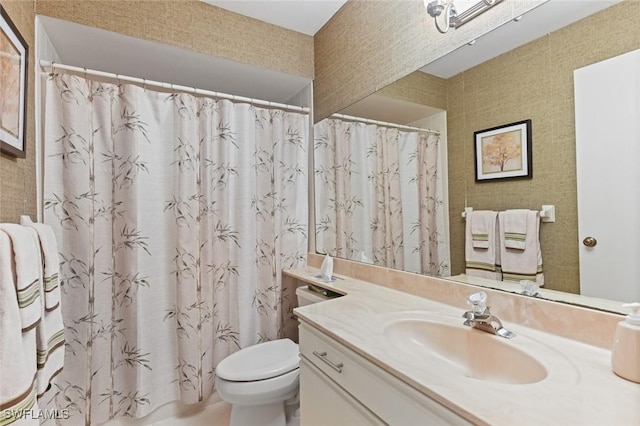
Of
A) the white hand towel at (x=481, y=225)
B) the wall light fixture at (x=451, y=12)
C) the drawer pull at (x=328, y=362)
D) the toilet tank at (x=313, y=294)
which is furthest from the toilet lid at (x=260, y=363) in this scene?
the wall light fixture at (x=451, y=12)

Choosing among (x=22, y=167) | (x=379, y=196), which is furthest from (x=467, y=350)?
(x=22, y=167)

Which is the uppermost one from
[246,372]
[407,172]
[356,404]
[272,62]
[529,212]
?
[272,62]

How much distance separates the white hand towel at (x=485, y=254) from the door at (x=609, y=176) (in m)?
0.24

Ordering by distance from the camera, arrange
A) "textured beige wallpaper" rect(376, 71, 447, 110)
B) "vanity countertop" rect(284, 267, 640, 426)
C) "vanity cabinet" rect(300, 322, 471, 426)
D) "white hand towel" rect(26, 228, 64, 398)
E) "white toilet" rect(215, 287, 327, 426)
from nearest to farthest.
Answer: "vanity countertop" rect(284, 267, 640, 426)
"vanity cabinet" rect(300, 322, 471, 426)
"white hand towel" rect(26, 228, 64, 398)
"textured beige wallpaper" rect(376, 71, 447, 110)
"white toilet" rect(215, 287, 327, 426)

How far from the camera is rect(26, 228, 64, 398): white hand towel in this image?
1.03m

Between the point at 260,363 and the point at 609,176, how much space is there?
1.60 metres

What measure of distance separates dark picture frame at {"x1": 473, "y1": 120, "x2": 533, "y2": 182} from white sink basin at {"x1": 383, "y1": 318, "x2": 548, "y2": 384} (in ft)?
1.75

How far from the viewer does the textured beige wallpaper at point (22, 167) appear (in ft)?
3.70

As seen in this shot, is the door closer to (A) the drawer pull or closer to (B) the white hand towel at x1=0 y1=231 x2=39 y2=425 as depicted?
(A) the drawer pull

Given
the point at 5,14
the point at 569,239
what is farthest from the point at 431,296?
the point at 5,14

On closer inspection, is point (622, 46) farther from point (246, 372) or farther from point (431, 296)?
point (246, 372)

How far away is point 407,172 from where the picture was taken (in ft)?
4.78

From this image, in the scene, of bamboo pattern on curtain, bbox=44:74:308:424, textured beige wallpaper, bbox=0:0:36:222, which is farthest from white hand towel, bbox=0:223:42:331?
bamboo pattern on curtain, bbox=44:74:308:424

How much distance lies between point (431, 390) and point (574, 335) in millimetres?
540
